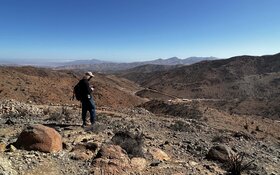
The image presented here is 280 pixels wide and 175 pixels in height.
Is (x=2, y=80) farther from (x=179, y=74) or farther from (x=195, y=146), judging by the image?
(x=179, y=74)

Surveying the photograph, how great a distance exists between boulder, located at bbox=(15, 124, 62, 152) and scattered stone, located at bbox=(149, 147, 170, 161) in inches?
86.3

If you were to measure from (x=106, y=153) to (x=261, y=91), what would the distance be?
54188 millimetres

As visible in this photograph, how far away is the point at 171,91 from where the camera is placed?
62.4m

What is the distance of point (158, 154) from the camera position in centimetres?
751

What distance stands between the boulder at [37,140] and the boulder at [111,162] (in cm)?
93

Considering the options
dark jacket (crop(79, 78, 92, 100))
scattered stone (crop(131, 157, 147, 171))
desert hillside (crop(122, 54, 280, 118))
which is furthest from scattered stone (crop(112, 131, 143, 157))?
desert hillside (crop(122, 54, 280, 118))

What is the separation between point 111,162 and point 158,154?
1749 mm

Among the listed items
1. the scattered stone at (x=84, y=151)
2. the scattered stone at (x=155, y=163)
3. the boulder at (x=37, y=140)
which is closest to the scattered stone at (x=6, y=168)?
the boulder at (x=37, y=140)

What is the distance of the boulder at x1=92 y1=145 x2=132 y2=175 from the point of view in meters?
5.88

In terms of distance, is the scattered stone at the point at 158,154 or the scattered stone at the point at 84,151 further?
the scattered stone at the point at 158,154

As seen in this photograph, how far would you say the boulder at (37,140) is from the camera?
20.3 ft

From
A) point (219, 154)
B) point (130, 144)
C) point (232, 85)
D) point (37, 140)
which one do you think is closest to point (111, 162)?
point (130, 144)

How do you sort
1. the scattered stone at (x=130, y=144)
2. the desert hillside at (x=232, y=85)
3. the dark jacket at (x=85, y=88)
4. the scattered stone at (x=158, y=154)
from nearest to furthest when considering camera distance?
the scattered stone at (x=130, y=144) < the scattered stone at (x=158, y=154) < the dark jacket at (x=85, y=88) < the desert hillside at (x=232, y=85)

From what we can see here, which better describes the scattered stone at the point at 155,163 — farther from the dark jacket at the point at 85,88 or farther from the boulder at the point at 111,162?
the dark jacket at the point at 85,88
